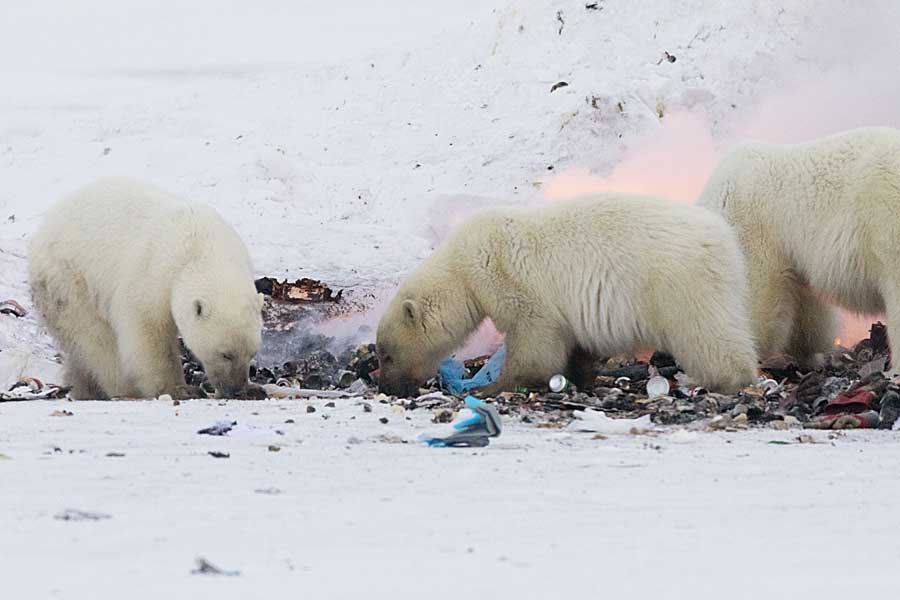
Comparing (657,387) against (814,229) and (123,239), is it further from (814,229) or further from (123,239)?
(123,239)

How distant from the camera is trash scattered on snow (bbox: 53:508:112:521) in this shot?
392 centimetres

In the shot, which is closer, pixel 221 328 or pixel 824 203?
pixel 221 328

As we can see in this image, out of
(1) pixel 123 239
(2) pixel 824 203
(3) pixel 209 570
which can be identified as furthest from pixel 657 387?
(3) pixel 209 570

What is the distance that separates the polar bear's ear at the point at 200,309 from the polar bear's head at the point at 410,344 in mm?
1447

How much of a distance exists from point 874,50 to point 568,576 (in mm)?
14855

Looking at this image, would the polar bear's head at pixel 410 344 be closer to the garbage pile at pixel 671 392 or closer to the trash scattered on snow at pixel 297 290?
the garbage pile at pixel 671 392

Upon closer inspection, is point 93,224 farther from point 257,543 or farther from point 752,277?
point 257,543

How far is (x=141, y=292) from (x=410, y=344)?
181 cm

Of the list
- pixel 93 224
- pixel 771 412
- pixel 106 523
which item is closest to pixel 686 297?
pixel 771 412

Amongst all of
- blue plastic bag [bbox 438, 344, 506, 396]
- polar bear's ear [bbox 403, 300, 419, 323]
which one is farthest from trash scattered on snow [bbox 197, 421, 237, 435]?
blue plastic bag [bbox 438, 344, 506, 396]

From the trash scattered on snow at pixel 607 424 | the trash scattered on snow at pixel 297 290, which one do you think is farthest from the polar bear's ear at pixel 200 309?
the trash scattered on snow at pixel 297 290

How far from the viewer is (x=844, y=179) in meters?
8.57

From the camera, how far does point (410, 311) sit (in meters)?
9.28

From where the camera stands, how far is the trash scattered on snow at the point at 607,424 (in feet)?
21.2
